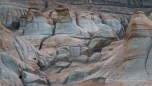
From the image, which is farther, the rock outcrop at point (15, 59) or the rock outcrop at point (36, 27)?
the rock outcrop at point (36, 27)

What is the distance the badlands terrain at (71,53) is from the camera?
15742 millimetres

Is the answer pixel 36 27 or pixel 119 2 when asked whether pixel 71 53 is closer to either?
pixel 36 27

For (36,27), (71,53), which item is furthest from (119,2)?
(71,53)

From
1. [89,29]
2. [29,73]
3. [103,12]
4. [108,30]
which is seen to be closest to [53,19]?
[89,29]

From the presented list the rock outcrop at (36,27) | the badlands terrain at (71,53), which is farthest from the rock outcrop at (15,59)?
the rock outcrop at (36,27)

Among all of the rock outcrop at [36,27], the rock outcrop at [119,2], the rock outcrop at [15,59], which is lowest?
the rock outcrop at [119,2]

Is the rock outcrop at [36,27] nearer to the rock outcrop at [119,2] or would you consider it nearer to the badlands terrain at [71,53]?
the badlands terrain at [71,53]

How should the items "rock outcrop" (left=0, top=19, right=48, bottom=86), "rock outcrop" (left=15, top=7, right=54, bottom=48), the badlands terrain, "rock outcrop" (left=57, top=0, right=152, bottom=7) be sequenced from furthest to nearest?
"rock outcrop" (left=57, top=0, right=152, bottom=7)
"rock outcrop" (left=15, top=7, right=54, bottom=48)
"rock outcrop" (left=0, top=19, right=48, bottom=86)
the badlands terrain

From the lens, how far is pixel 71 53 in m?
21.2

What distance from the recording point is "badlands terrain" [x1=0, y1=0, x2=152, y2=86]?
15742 millimetres

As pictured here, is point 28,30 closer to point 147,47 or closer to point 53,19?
point 53,19

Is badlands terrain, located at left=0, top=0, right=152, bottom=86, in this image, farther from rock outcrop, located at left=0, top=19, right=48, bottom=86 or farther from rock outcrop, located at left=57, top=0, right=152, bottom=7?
rock outcrop, located at left=57, top=0, right=152, bottom=7

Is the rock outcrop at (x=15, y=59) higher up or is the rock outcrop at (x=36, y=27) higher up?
the rock outcrop at (x=15, y=59)

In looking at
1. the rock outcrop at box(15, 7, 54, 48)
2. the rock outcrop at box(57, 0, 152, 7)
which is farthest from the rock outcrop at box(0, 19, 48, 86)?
the rock outcrop at box(57, 0, 152, 7)
